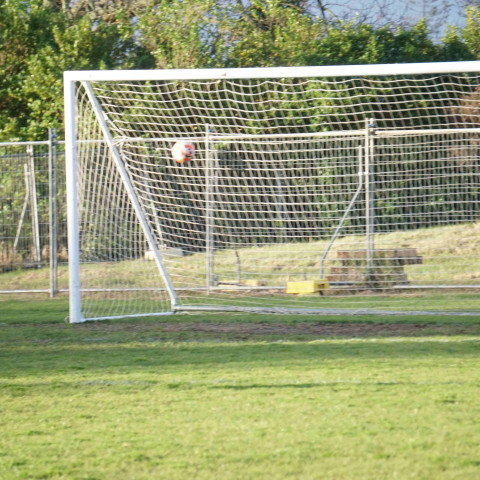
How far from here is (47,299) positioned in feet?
35.3

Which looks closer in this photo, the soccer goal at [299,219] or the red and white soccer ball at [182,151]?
the soccer goal at [299,219]

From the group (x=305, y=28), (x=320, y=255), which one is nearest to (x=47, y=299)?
(x=320, y=255)

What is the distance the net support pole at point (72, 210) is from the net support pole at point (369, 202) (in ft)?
13.1

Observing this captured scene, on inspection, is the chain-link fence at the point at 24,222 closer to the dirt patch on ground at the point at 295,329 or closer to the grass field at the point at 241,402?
the dirt patch on ground at the point at 295,329

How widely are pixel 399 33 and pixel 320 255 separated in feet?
30.7

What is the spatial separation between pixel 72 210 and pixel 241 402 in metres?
4.05

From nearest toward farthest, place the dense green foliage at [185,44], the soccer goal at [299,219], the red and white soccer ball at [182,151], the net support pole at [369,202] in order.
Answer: the soccer goal at [299,219] < the red and white soccer ball at [182,151] < the net support pole at [369,202] < the dense green foliage at [185,44]

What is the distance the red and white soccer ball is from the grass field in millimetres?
2985

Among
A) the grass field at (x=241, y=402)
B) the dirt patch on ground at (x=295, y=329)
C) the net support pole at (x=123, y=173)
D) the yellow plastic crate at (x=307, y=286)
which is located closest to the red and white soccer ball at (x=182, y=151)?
the net support pole at (x=123, y=173)

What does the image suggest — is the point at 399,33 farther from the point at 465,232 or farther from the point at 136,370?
the point at 136,370

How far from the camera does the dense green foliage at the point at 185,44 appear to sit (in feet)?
57.5

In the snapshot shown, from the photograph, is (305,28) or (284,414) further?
(305,28)

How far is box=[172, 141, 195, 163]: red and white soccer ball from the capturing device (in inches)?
402

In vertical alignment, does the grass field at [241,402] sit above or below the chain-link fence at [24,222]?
below
